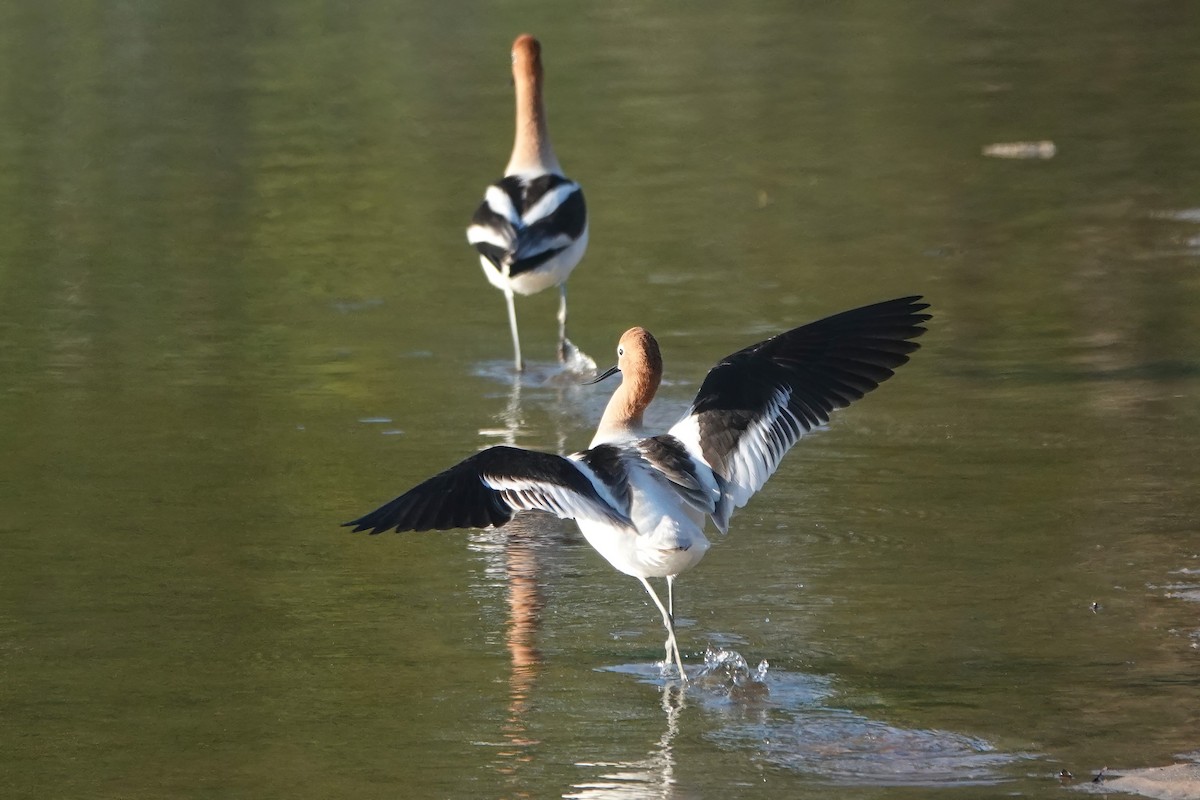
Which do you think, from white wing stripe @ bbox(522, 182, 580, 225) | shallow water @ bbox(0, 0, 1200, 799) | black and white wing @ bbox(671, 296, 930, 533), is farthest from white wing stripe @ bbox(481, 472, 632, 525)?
white wing stripe @ bbox(522, 182, 580, 225)

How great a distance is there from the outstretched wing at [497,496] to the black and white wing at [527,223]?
14.5 feet

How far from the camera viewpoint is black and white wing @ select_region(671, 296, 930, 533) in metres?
6.64

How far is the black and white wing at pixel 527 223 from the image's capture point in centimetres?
1067

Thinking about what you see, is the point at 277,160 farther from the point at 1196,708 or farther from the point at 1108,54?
the point at 1196,708

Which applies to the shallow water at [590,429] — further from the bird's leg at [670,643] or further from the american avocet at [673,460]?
the american avocet at [673,460]

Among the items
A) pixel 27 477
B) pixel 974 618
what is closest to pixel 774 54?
pixel 27 477

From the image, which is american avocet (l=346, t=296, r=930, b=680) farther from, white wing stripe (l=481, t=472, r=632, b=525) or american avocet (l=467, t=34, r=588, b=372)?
american avocet (l=467, t=34, r=588, b=372)

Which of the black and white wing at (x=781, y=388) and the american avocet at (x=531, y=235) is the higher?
the black and white wing at (x=781, y=388)

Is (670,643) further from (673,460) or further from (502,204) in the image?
(502,204)

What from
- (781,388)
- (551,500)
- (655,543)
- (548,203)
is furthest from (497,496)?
(548,203)

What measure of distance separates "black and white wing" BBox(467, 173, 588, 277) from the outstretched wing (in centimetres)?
443

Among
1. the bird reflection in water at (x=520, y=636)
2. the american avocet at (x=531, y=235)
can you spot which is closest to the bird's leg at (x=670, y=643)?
the bird reflection in water at (x=520, y=636)

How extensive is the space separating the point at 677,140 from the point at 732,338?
592 cm

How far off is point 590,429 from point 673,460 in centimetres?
312
